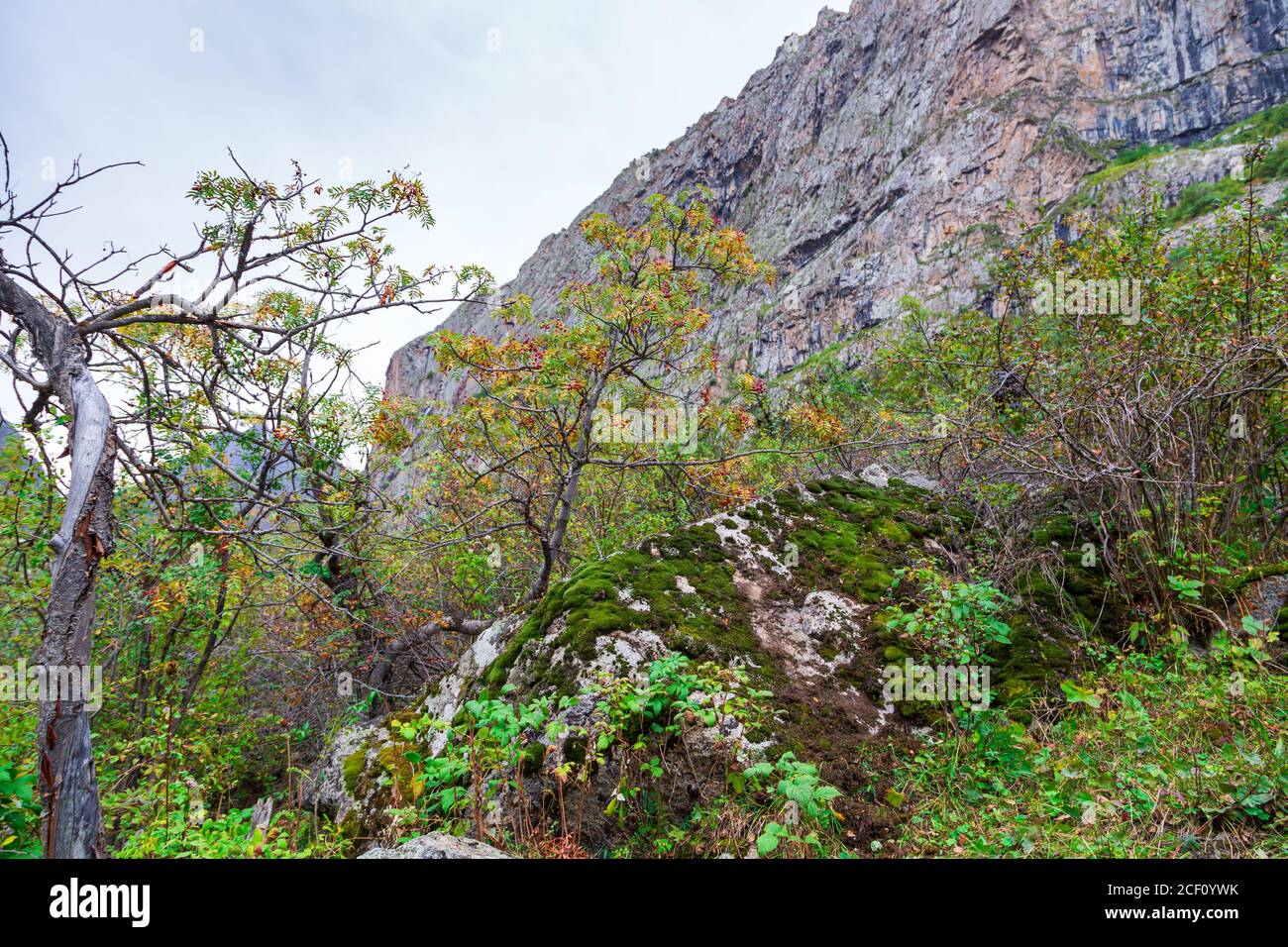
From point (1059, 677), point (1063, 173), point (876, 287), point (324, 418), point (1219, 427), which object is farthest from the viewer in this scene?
point (876, 287)

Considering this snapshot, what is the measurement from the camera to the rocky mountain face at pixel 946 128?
52.7m

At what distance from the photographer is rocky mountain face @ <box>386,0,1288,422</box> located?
52.7m

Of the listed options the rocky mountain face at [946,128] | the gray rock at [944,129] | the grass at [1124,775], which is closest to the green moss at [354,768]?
the grass at [1124,775]

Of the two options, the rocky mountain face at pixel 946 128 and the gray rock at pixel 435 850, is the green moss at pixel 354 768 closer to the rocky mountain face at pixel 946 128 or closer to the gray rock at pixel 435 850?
the gray rock at pixel 435 850

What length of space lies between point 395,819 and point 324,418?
502cm

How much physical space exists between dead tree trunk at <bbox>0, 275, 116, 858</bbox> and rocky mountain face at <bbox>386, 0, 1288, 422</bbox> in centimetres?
3864

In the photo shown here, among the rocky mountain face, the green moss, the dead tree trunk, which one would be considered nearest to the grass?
the green moss

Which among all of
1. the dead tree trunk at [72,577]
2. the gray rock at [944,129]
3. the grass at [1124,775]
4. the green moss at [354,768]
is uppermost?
the gray rock at [944,129]

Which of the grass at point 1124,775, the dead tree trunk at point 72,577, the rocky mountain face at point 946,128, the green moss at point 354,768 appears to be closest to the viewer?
the dead tree trunk at point 72,577

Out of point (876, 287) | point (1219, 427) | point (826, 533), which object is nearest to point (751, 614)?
point (826, 533)

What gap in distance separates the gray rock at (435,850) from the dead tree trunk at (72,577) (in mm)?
1030
